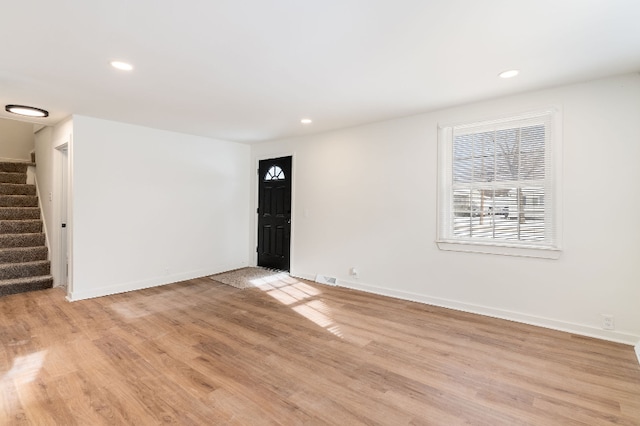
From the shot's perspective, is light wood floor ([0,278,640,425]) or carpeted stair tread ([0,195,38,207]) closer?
light wood floor ([0,278,640,425])

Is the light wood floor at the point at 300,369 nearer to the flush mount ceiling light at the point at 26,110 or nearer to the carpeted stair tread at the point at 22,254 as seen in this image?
the carpeted stair tread at the point at 22,254

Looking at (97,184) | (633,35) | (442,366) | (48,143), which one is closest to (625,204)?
(633,35)

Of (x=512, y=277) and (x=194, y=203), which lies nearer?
(x=512, y=277)

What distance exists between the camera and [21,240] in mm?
4934

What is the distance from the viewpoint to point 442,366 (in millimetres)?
2518

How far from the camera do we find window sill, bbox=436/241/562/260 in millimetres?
3203

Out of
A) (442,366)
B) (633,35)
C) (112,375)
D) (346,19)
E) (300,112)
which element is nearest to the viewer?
(346,19)

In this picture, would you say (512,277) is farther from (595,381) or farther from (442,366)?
(442,366)

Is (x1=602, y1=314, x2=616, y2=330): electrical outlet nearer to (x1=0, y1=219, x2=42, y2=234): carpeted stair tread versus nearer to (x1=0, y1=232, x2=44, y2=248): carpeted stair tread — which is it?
(x1=0, y1=232, x2=44, y2=248): carpeted stair tread

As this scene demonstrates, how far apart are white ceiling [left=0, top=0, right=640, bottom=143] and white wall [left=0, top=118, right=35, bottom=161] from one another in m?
3.75

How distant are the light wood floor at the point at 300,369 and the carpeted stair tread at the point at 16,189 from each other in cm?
293

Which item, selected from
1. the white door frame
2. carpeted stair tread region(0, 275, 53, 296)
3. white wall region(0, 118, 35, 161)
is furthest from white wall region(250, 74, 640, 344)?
white wall region(0, 118, 35, 161)

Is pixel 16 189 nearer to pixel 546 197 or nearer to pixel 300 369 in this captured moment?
pixel 300 369

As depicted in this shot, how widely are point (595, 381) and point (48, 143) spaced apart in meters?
7.02
